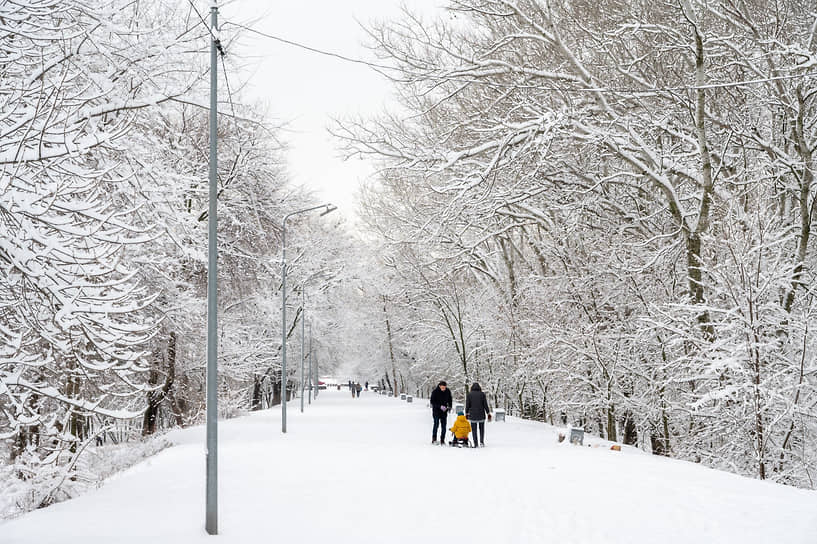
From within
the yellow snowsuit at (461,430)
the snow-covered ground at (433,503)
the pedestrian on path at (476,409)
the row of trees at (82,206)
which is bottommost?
the snow-covered ground at (433,503)

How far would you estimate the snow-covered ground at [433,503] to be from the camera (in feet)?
28.6

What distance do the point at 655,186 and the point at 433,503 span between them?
43.5 ft

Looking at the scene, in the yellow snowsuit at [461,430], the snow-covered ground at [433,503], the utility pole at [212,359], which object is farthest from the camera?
the yellow snowsuit at [461,430]

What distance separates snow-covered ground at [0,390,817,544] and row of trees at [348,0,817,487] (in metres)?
2.44

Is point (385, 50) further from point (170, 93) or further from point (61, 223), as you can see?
point (61, 223)

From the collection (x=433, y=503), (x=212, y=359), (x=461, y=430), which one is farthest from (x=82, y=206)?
(x=461, y=430)

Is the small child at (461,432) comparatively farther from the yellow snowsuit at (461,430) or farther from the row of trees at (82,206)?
the row of trees at (82,206)

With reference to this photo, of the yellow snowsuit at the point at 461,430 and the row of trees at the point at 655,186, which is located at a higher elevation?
the row of trees at the point at 655,186

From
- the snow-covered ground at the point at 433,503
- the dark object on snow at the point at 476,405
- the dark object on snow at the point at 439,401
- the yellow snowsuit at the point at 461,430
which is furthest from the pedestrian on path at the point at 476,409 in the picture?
the snow-covered ground at the point at 433,503

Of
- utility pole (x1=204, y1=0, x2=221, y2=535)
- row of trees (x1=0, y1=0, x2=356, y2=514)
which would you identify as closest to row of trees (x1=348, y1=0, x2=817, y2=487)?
row of trees (x1=0, y1=0, x2=356, y2=514)

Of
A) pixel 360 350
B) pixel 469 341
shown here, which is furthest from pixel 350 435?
pixel 360 350

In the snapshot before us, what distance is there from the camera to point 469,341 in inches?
1692

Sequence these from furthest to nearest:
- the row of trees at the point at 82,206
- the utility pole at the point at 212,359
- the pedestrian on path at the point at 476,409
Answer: the pedestrian on path at the point at 476,409 → the utility pole at the point at 212,359 → the row of trees at the point at 82,206

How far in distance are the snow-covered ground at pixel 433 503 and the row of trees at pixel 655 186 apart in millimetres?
2441
